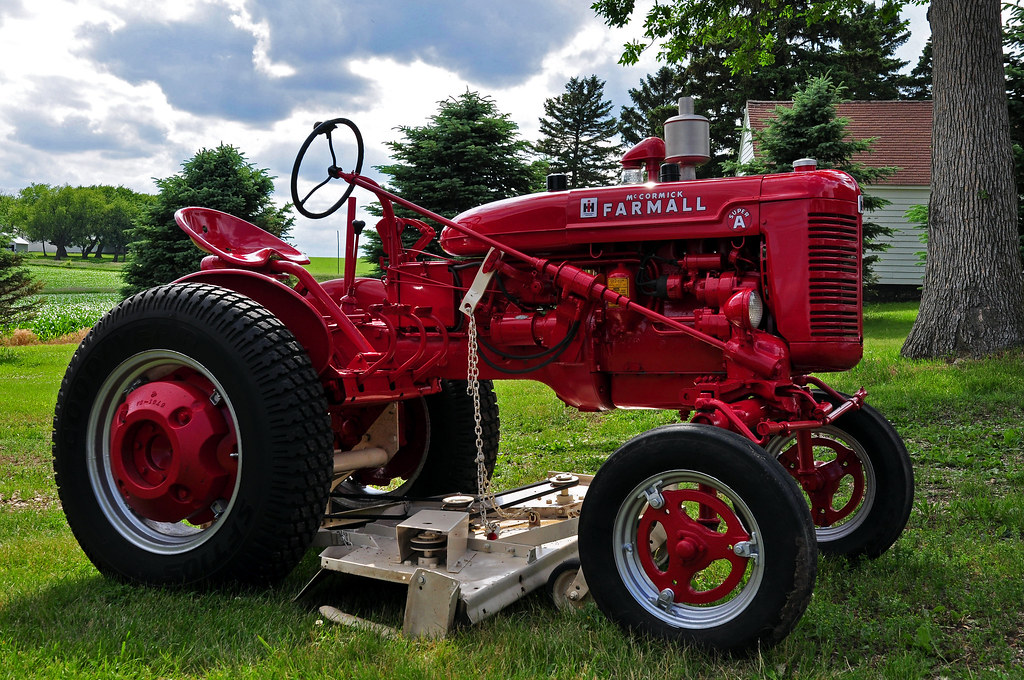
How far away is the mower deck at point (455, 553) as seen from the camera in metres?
2.72

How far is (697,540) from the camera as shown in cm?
257

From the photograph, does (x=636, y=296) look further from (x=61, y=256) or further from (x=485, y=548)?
(x=61, y=256)

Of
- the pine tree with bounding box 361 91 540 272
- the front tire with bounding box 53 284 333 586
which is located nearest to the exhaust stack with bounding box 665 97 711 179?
the front tire with bounding box 53 284 333 586

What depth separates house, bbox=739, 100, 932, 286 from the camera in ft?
70.0

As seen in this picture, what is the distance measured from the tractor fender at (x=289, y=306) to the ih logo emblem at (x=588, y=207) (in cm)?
116

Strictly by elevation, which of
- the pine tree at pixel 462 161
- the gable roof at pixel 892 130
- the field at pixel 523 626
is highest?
the gable roof at pixel 892 130

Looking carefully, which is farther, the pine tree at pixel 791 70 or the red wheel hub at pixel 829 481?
the pine tree at pixel 791 70

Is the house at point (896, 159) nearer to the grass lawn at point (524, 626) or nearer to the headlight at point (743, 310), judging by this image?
the grass lawn at point (524, 626)

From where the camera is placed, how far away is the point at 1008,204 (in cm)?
824

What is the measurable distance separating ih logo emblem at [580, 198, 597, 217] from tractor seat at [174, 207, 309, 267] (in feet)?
4.74

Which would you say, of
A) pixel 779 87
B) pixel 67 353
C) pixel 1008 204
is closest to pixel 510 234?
pixel 1008 204

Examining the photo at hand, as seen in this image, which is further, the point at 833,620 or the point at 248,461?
the point at 248,461

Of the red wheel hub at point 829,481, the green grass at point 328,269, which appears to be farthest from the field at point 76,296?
the red wheel hub at point 829,481

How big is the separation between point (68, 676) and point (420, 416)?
2264mm
